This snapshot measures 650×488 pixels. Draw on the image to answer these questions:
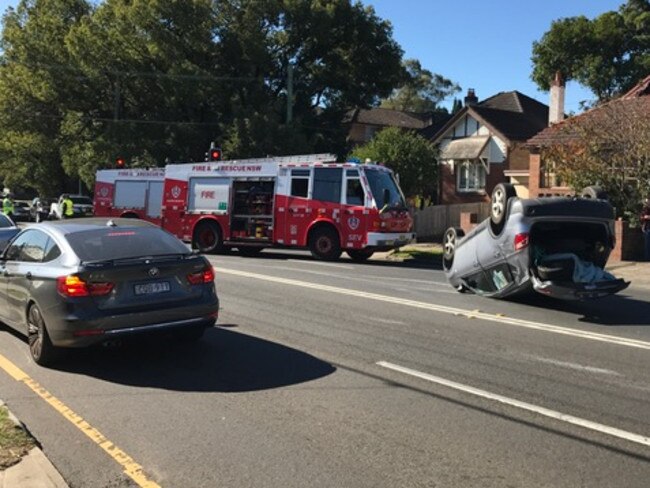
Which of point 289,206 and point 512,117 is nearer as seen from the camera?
point 289,206

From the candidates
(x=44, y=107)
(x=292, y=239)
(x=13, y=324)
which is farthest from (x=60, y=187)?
(x=13, y=324)

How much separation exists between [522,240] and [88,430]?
6.58 metres

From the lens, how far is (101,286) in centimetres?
684

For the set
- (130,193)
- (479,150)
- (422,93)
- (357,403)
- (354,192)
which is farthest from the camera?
(422,93)

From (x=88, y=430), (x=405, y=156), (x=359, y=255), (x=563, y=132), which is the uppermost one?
(x=563, y=132)

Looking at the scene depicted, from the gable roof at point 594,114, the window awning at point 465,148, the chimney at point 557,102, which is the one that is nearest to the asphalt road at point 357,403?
the gable roof at point 594,114

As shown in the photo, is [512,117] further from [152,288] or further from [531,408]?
[531,408]

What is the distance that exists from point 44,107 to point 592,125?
33672mm

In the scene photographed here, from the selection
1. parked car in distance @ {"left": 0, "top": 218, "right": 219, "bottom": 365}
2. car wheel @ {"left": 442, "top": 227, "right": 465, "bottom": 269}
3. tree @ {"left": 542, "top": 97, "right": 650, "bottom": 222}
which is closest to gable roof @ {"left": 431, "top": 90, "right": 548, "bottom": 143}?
tree @ {"left": 542, "top": 97, "right": 650, "bottom": 222}

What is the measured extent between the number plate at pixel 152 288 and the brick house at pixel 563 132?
15.5m

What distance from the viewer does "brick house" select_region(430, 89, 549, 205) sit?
40.5m

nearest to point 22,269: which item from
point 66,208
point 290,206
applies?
point 290,206

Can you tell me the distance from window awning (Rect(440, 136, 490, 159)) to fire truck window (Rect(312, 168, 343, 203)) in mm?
23078

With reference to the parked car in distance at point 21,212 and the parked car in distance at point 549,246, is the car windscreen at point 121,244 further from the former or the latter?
the parked car in distance at point 21,212
